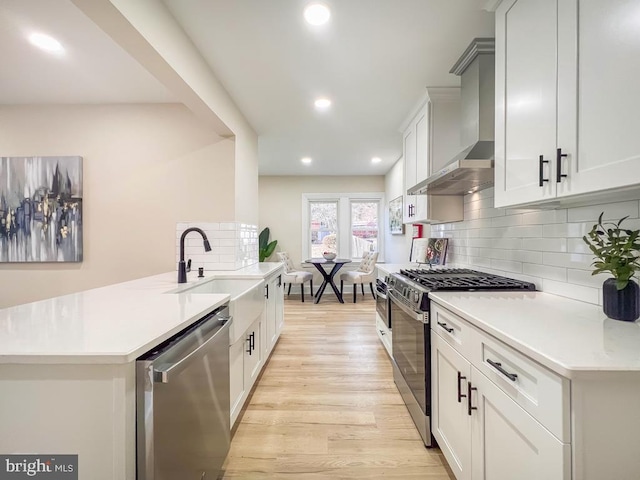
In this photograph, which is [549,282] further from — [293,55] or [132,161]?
[132,161]

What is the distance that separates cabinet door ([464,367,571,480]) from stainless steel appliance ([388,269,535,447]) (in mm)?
463

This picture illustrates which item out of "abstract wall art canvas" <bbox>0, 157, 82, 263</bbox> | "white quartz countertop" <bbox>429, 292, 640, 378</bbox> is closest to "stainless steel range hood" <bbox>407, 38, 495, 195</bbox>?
→ "white quartz countertop" <bbox>429, 292, 640, 378</bbox>

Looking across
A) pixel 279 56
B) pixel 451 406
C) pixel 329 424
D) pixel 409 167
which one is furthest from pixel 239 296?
pixel 409 167

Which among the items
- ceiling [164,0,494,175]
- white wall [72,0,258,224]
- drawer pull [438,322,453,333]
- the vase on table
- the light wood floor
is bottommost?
the light wood floor

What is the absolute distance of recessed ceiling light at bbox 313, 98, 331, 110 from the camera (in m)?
2.74

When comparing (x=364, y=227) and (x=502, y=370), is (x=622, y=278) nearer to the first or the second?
(x=502, y=370)

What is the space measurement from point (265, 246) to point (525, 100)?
504cm

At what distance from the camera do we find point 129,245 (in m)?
2.77

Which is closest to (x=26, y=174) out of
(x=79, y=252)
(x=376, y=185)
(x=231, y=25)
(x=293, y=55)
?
(x=79, y=252)

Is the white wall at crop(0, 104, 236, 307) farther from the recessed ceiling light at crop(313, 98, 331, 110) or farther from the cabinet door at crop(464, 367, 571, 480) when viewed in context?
the cabinet door at crop(464, 367, 571, 480)

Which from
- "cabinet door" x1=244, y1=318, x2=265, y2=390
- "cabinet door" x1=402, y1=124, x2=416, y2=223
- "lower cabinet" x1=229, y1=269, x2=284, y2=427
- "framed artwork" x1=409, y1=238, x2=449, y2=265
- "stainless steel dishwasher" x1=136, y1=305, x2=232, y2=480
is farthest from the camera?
"cabinet door" x1=402, y1=124, x2=416, y2=223

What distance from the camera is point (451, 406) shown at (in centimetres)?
139

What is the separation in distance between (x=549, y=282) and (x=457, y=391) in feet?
2.66

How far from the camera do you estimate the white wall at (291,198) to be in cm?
628
